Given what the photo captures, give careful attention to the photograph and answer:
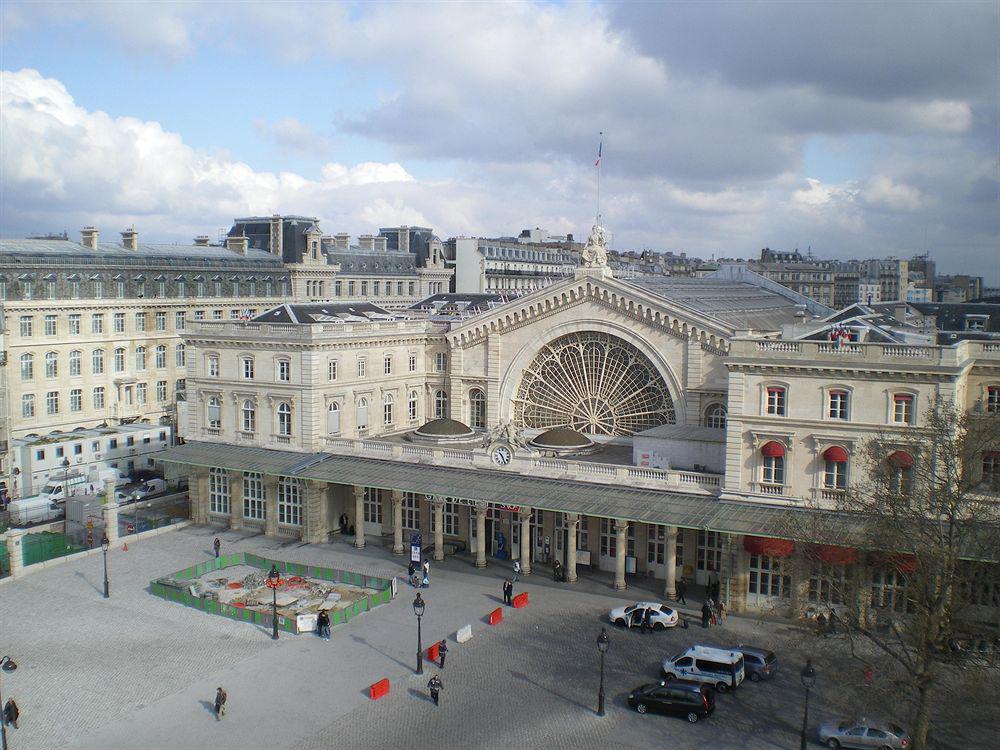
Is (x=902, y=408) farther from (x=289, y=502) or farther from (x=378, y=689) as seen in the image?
(x=289, y=502)

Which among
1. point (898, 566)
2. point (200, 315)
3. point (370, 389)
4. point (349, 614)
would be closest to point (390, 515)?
point (370, 389)

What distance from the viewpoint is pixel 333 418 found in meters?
59.5

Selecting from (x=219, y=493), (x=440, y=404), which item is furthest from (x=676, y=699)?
(x=219, y=493)

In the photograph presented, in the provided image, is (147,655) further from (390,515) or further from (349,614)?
(390,515)

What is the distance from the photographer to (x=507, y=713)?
115ft

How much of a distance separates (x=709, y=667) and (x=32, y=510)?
45.0 meters

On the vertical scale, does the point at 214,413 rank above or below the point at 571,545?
above

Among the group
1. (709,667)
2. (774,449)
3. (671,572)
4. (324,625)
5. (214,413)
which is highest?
(774,449)

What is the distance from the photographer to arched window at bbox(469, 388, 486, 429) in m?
63.3

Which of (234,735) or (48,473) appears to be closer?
(234,735)

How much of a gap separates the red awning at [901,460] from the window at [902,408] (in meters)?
1.75

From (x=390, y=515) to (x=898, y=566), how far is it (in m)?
31.1

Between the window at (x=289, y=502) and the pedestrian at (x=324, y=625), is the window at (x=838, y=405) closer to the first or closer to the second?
the pedestrian at (x=324, y=625)

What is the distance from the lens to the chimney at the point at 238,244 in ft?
324
